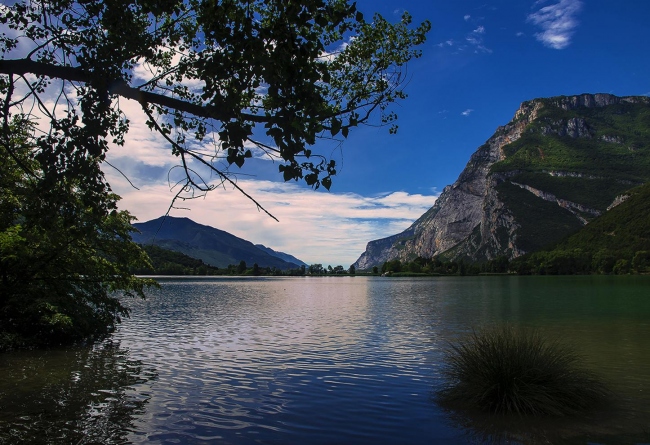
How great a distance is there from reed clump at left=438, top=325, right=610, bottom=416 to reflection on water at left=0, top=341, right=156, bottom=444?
911cm

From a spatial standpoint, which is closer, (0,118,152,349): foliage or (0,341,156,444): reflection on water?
(0,341,156,444): reflection on water

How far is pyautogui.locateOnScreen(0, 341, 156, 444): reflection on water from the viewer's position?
10.3m

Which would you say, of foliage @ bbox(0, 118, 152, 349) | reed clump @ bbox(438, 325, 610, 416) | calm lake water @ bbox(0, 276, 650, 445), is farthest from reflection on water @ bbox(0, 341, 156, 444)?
reed clump @ bbox(438, 325, 610, 416)

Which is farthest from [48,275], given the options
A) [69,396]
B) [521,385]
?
[521,385]

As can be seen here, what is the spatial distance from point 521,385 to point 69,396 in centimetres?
1326

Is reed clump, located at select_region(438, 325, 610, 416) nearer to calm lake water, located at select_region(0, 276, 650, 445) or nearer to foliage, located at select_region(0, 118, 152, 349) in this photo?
calm lake water, located at select_region(0, 276, 650, 445)

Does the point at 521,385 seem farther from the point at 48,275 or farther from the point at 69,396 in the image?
the point at 48,275

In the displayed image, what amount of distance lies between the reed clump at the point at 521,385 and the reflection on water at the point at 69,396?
9.11m

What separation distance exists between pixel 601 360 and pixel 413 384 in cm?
941

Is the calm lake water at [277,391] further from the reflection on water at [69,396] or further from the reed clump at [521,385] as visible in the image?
the reed clump at [521,385]

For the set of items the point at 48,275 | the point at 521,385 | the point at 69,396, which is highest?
the point at 48,275

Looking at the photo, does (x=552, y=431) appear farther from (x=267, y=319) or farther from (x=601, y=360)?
(x=267, y=319)

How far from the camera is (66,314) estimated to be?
70.4 ft

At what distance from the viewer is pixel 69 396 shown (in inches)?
529
